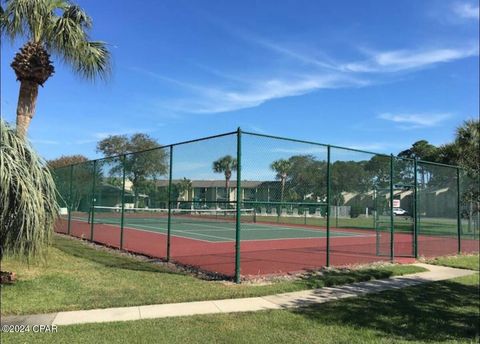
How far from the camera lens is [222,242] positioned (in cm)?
1994

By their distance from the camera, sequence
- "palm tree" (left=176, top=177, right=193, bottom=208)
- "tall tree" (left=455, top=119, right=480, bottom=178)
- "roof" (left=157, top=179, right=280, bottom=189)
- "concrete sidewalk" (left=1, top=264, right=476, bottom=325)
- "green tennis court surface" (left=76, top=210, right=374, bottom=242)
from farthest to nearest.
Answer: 1. "tall tree" (left=455, top=119, right=480, bottom=178)
2. "green tennis court surface" (left=76, top=210, right=374, bottom=242)
3. "palm tree" (left=176, top=177, right=193, bottom=208)
4. "roof" (left=157, top=179, right=280, bottom=189)
5. "concrete sidewalk" (left=1, top=264, right=476, bottom=325)

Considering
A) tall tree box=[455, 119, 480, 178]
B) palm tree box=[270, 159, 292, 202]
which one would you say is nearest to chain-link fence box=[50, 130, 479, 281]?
palm tree box=[270, 159, 292, 202]

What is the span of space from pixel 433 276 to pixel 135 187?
1065 cm

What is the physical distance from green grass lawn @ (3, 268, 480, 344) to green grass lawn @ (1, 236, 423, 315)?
1.29 metres

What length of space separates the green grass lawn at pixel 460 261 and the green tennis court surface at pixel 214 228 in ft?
28.2

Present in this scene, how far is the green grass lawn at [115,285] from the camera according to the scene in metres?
8.23

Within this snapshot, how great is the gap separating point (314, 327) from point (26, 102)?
1073 cm

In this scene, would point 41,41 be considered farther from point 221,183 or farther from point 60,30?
point 221,183

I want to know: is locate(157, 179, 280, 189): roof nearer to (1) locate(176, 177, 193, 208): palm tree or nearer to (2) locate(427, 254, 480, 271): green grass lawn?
(1) locate(176, 177, 193, 208): palm tree

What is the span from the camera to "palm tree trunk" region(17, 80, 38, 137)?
1365cm

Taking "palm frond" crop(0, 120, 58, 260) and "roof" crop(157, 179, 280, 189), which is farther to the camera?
"roof" crop(157, 179, 280, 189)

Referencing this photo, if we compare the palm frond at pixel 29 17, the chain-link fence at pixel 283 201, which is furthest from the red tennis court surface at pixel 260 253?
the palm frond at pixel 29 17

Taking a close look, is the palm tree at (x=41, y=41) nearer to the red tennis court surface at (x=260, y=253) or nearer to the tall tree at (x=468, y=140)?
the red tennis court surface at (x=260, y=253)

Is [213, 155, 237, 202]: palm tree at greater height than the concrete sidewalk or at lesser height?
greater
